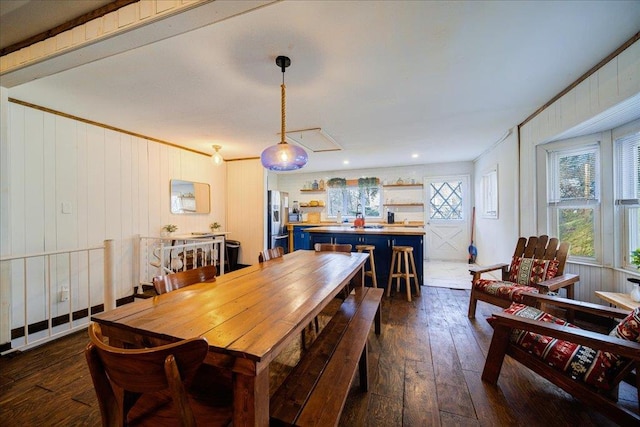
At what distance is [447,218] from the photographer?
6.36m

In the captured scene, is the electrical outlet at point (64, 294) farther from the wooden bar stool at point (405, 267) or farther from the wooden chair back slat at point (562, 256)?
the wooden chair back slat at point (562, 256)

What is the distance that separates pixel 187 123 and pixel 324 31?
8.28ft

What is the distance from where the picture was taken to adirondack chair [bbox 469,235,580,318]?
2.41 metres

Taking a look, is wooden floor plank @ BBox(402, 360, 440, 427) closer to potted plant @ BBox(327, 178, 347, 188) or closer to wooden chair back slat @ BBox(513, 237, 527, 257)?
wooden chair back slat @ BBox(513, 237, 527, 257)

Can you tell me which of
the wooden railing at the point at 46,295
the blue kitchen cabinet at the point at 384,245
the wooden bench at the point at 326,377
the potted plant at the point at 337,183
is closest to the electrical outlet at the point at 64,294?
the wooden railing at the point at 46,295

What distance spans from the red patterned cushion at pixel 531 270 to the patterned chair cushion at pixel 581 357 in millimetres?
1157

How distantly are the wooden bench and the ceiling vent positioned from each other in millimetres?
2725

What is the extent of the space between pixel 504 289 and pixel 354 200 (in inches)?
194

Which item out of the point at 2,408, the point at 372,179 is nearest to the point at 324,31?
the point at 2,408

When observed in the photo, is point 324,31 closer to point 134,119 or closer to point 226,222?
point 134,119

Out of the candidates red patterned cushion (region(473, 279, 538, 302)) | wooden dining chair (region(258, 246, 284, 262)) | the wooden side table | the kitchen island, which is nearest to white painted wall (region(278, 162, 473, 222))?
the kitchen island

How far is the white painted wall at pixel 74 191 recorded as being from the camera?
2.66 meters

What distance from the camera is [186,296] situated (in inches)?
55.1

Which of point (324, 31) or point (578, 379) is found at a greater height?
point (324, 31)
